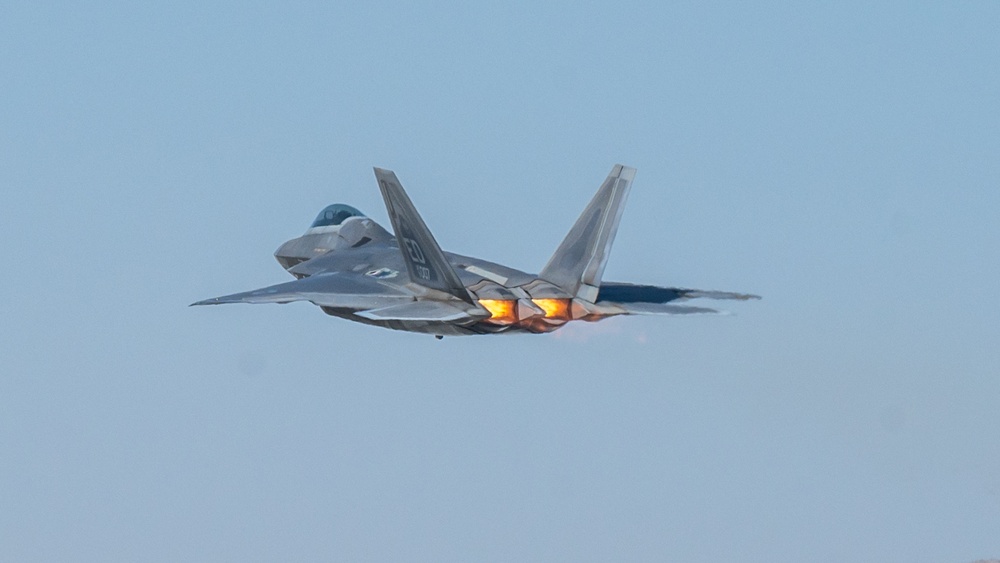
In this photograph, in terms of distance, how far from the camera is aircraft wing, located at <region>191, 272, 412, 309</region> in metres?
56.6

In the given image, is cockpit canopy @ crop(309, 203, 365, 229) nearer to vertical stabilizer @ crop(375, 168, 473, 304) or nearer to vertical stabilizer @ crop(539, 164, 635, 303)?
vertical stabilizer @ crop(375, 168, 473, 304)

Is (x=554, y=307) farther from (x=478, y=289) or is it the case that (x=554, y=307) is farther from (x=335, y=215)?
(x=335, y=215)

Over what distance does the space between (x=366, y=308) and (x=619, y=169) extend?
27.8 ft

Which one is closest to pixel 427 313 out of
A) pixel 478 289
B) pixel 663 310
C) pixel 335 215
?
pixel 478 289

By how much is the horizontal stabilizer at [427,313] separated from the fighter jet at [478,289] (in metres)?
0.03

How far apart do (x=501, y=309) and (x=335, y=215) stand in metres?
13.4

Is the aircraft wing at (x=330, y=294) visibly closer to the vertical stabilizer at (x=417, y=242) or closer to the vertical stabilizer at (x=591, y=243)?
the vertical stabilizer at (x=417, y=242)

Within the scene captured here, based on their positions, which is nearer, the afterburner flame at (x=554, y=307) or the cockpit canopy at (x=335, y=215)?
the afterburner flame at (x=554, y=307)

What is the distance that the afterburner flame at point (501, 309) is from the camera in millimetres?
54906

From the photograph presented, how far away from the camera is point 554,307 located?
5528 cm

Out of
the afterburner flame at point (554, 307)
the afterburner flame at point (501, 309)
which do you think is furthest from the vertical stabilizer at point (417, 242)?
the afterburner flame at point (554, 307)

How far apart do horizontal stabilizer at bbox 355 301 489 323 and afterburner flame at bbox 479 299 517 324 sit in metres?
0.43

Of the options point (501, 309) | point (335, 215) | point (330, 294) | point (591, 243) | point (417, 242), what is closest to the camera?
point (501, 309)

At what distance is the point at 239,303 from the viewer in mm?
56688
